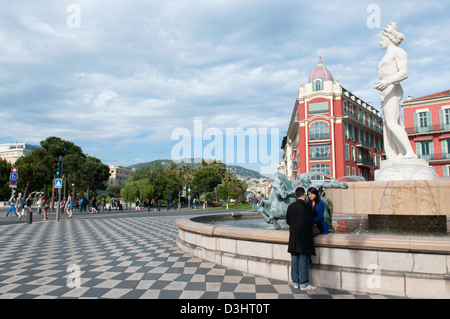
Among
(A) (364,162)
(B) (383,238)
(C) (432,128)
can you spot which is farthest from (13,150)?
(B) (383,238)

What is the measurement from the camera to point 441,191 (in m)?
4.93

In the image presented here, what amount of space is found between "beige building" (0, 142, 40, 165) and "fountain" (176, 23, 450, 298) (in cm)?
12930

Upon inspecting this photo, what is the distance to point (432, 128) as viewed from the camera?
3138 centimetres

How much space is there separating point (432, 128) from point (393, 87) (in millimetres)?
30637

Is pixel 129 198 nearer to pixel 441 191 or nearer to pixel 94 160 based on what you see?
pixel 94 160

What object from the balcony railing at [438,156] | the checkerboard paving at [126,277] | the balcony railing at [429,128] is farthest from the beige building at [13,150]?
the checkerboard paving at [126,277]

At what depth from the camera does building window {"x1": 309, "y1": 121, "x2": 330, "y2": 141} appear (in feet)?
123

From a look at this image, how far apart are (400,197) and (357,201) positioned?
2.42 feet

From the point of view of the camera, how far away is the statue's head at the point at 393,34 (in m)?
6.80

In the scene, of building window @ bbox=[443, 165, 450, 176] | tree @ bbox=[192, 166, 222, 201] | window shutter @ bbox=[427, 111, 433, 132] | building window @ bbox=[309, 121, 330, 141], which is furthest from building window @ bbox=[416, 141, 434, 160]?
tree @ bbox=[192, 166, 222, 201]

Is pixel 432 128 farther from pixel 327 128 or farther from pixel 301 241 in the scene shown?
pixel 301 241

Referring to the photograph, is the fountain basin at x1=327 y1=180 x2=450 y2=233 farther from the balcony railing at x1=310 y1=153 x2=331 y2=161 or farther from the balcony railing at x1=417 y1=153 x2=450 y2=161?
the balcony railing at x1=310 y1=153 x2=331 y2=161

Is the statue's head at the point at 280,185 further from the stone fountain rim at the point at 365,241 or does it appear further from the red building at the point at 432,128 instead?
the red building at the point at 432,128
